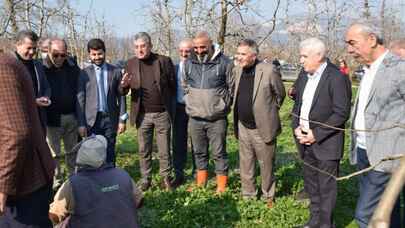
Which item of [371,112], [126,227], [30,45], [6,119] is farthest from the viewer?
[30,45]

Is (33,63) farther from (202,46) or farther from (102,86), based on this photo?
(202,46)

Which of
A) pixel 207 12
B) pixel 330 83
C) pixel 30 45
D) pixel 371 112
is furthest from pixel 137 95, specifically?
pixel 371 112

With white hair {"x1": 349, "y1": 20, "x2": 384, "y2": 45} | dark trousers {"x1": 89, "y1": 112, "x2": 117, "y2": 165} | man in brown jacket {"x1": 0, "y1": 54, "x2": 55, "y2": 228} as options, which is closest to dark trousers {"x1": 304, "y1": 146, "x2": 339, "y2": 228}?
white hair {"x1": 349, "y1": 20, "x2": 384, "y2": 45}

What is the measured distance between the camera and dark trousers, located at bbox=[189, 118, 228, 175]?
556 centimetres

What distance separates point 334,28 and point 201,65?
30.7ft

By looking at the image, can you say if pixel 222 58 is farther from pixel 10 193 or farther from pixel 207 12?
pixel 10 193

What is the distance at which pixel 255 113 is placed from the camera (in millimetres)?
5090

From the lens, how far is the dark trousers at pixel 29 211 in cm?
271

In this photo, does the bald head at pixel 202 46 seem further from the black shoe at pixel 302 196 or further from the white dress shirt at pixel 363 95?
the white dress shirt at pixel 363 95

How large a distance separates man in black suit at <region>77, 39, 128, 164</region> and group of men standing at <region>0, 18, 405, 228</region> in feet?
0.04

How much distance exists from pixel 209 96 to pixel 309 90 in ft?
4.63

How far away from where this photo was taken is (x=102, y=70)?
5387mm

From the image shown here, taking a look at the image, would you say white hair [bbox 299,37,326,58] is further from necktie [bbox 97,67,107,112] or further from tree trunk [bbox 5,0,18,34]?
tree trunk [bbox 5,0,18,34]

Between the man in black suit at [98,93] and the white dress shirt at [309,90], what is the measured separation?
7.22 ft
